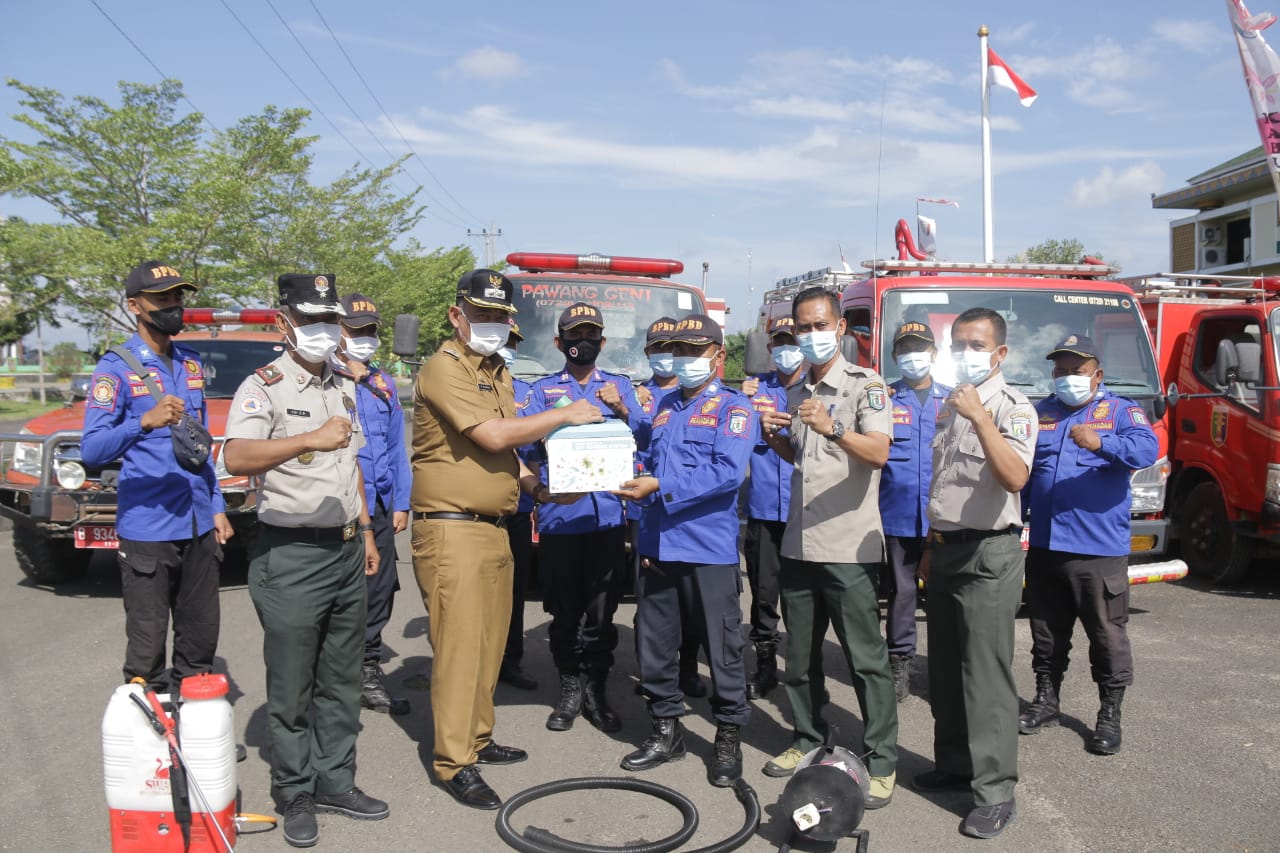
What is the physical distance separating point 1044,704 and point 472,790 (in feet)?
9.68

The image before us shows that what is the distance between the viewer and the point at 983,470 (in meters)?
3.86

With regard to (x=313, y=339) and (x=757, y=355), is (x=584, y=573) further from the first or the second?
(x=313, y=339)

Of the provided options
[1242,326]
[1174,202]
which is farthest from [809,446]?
[1174,202]

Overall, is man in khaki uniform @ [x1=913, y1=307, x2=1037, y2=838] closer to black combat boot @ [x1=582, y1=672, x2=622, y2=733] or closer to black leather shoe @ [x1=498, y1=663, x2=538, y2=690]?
black combat boot @ [x1=582, y1=672, x2=622, y2=733]

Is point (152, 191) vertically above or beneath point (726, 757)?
above

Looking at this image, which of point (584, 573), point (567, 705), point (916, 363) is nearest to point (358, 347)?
point (584, 573)

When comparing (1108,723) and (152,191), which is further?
Answer: (152,191)

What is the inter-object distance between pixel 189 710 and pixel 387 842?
3.08ft

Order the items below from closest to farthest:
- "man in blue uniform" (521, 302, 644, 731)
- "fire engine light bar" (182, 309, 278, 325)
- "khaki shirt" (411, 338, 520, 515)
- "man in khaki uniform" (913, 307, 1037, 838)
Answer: "man in khaki uniform" (913, 307, 1037, 838) → "khaki shirt" (411, 338, 520, 515) → "man in blue uniform" (521, 302, 644, 731) → "fire engine light bar" (182, 309, 278, 325)

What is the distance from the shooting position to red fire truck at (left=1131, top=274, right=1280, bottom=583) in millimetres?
7395

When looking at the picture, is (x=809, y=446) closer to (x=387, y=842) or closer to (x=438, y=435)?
(x=438, y=435)

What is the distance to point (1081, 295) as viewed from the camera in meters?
7.14

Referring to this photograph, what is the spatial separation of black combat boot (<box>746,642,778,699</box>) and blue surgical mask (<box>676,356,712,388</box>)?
1.92 meters

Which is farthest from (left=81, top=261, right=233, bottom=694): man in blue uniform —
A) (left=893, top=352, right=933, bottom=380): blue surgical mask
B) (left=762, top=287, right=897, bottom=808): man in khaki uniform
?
(left=893, top=352, right=933, bottom=380): blue surgical mask
